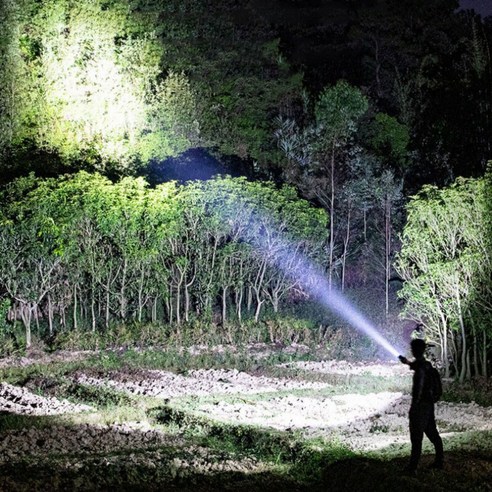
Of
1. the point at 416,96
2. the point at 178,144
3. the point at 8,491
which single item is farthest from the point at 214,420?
the point at 416,96

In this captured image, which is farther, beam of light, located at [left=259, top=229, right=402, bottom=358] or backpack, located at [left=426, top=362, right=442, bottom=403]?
beam of light, located at [left=259, top=229, right=402, bottom=358]

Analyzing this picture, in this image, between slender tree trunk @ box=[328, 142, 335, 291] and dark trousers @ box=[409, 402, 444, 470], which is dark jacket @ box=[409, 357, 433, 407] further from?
slender tree trunk @ box=[328, 142, 335, 291]

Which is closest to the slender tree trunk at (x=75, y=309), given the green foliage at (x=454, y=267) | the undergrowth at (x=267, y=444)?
the green foliage at (x=454, y=267)

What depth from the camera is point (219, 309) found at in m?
29.7

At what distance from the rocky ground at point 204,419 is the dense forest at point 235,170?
5108mm

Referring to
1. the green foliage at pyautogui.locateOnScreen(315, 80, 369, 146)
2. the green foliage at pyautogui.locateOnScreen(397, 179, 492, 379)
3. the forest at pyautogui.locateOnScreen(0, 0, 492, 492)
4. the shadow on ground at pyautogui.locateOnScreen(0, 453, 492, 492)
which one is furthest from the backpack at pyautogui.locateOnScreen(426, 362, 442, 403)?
the green foliage at pyautogui.locateOnScreen(315, 80, 369, 146)

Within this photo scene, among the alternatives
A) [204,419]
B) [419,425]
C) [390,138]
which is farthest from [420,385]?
[390,138]

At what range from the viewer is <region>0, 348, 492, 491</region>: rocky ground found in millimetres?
9484

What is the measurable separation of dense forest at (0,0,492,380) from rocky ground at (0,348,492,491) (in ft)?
16.8

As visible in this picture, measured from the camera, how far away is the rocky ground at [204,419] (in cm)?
948

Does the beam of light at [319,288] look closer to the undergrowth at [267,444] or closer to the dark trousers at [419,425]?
the undergrowth at [267,444]

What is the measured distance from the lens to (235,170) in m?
36.8

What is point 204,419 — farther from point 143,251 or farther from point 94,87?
point 94,87

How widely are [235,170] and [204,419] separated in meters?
24.5
